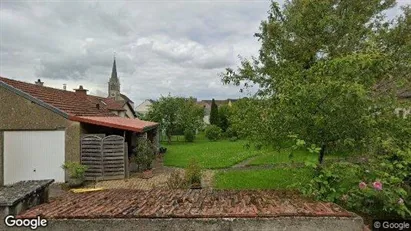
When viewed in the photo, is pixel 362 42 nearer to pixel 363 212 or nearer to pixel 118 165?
pixel 363 212

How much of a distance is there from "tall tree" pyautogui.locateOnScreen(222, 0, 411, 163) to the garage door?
8.52 metres

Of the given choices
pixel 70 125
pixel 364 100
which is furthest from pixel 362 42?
pixel 70 125

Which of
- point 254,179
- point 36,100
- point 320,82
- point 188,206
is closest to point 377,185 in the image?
point 320,82

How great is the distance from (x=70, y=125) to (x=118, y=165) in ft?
9.22

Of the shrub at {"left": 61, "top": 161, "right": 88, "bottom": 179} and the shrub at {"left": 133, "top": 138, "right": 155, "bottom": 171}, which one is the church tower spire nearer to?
the shrub at {"left": 133, "top": 138, "right": 155, "bottom": 171}

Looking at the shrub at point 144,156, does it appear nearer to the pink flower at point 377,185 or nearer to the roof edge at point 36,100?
the roof edge at point 36,100

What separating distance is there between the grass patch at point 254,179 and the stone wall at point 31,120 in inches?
261

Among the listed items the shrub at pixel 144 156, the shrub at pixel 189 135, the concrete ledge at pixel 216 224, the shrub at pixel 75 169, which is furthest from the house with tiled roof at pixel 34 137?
the shrub at pixel 189 135

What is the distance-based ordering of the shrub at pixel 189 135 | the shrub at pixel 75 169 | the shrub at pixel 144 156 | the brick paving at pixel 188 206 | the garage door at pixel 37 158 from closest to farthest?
the brick paving at pixel 188 206 → the shrub at pixel 75 169 → the garage door at pixel 37 158 → the shrub at pixel 144 156 → the shrub at pixel 189 135

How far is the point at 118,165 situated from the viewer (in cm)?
1514

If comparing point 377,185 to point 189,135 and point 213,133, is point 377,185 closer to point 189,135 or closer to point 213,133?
point 189,135

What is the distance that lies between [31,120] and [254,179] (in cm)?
1025

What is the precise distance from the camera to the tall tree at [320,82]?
740 cm

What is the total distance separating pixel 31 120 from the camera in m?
14.7
